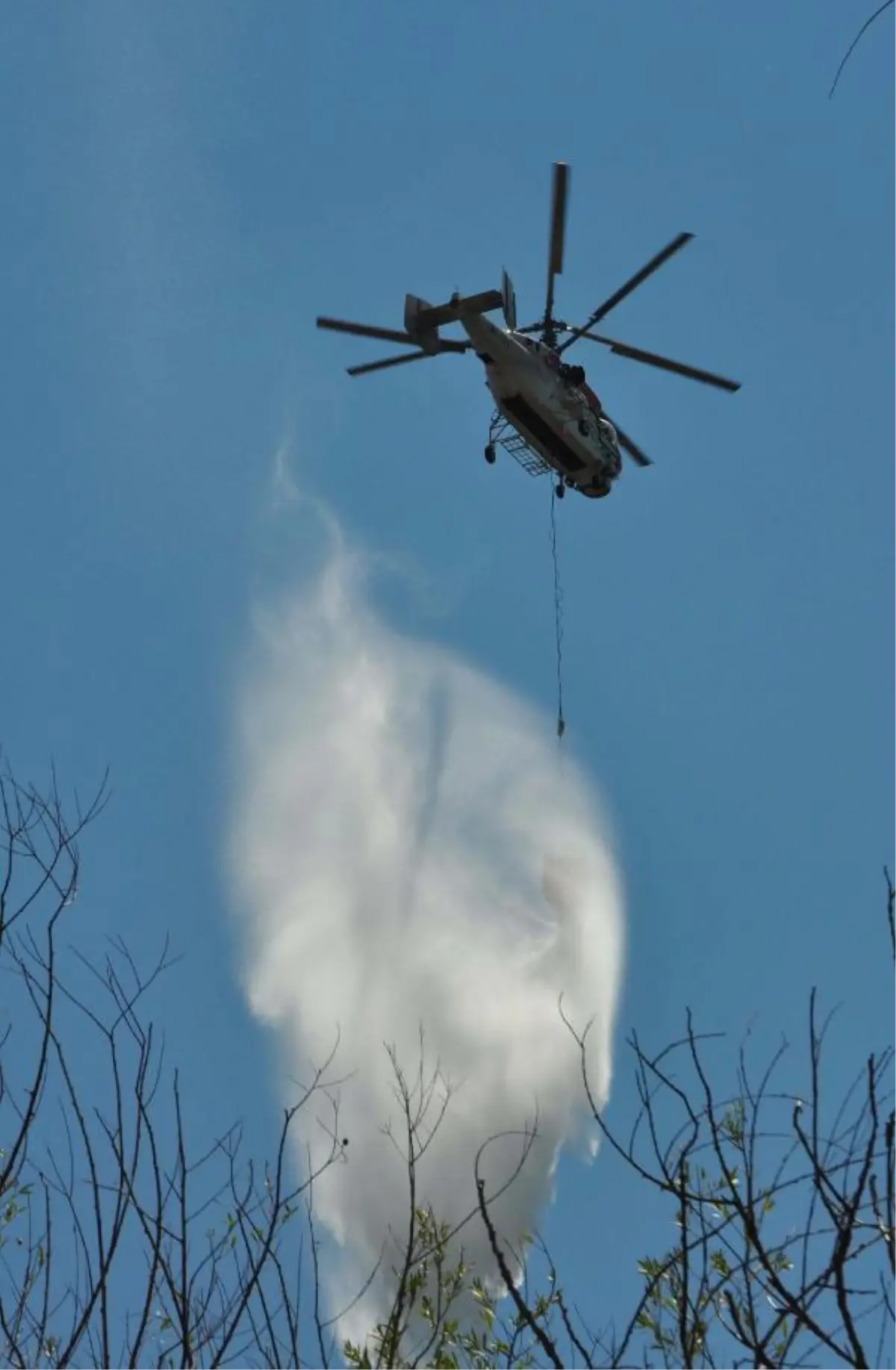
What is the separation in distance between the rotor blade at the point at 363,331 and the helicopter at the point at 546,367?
0.5 inches

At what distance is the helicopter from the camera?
2345cm

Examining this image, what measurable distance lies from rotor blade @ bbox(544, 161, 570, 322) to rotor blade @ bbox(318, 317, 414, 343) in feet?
8.81

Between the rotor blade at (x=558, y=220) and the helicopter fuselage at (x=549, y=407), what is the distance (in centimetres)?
124

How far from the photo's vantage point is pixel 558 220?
22562mm

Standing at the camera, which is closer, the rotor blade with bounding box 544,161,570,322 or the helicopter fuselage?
the rotor blade with bounding box 544,161,570,322

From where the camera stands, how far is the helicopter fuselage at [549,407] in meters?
24.5

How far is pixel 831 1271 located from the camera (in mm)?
5496

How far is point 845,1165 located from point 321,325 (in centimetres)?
1927

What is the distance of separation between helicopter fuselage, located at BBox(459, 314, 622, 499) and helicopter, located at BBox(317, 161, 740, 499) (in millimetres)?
14

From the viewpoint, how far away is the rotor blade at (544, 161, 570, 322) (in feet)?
71.4

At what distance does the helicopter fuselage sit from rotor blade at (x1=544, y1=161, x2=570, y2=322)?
124 centimetres

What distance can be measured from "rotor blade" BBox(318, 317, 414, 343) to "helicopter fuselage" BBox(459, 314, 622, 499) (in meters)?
1.14

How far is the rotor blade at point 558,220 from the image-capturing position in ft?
71.4

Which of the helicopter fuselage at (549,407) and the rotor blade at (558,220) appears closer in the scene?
the rotor blade at (558,220)
